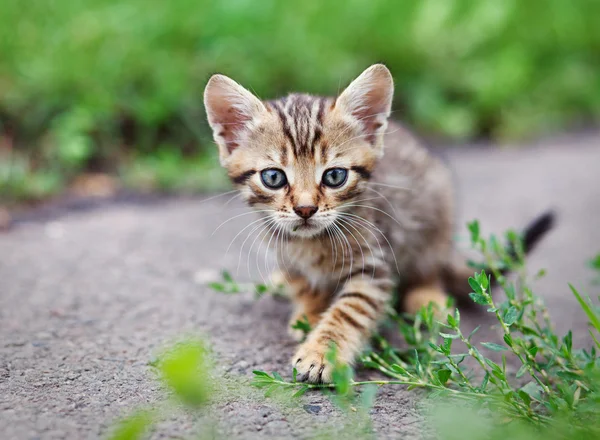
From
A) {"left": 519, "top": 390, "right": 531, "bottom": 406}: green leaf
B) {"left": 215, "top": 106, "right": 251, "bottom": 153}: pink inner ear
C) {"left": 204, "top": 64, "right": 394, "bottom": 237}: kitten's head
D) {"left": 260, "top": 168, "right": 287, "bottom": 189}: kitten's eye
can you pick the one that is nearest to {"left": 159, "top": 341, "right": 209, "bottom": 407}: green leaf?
{"left": 519, "top": 390, "right": 531, "bottom": 406}: green leaf

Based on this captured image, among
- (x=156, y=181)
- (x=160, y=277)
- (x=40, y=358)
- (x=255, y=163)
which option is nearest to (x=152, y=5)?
(x=156, y=181)

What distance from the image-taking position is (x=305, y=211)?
234 centimetres

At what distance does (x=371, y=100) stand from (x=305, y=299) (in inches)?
36.4

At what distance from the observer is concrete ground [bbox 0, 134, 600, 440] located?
1.89 metres

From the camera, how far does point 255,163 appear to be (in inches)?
100.0

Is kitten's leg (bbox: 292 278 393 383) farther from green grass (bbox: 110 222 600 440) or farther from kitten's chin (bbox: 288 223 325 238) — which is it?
kitten's chin (bbox: 288 223 325 238)

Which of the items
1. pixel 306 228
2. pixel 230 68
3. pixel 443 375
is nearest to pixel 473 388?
pixel 443 375

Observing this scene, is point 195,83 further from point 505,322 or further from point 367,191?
point 505,322

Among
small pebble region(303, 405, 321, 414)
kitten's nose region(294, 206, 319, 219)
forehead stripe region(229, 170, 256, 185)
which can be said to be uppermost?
forehead stripe region(229, 170, 256, 185)

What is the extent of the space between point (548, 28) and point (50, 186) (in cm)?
547

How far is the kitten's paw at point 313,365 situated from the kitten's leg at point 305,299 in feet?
1.34

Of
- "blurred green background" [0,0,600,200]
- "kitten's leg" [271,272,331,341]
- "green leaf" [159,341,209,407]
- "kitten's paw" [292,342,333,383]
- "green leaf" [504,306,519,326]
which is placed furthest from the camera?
"blurred green background" [0,0,600,200]

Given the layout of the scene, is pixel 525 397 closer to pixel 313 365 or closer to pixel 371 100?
pixel 313 365

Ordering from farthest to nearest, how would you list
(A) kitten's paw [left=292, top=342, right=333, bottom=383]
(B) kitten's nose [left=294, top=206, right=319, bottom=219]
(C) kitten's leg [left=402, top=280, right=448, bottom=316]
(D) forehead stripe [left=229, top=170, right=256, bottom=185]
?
1. (C) kitten's leg [left=402, top=280, right=448, bottom=316]
2. (D) forehead stripe [left=229, top=170, right=256, bottom=185]
3. (B) kitten's nose [left=294, top=206, right=319, bottom=219]
4. (A) kitten's paw [left=292, top=342, right=333, bottom=383]
